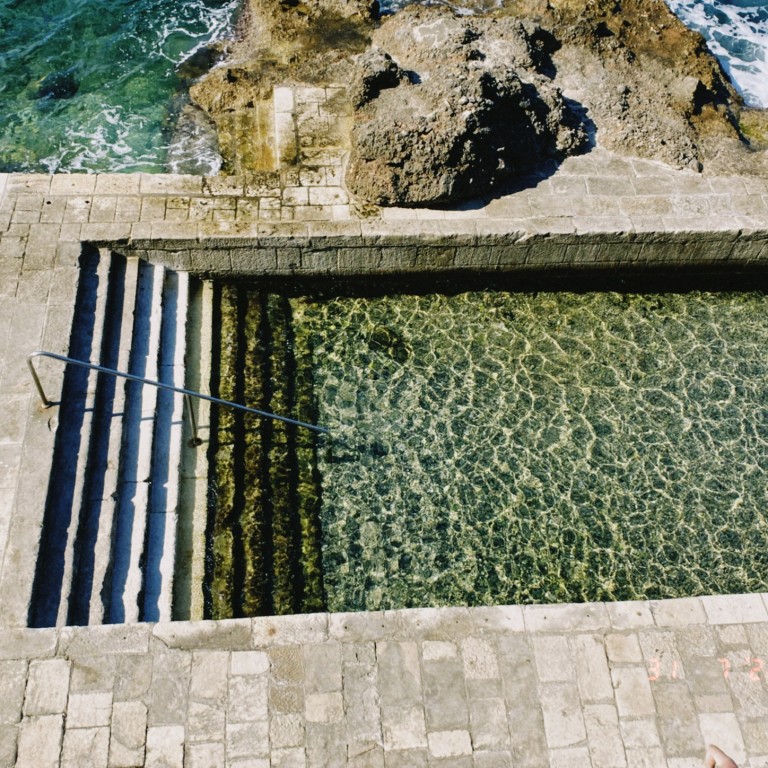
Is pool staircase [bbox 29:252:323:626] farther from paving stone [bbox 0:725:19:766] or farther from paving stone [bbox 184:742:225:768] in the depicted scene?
paving stone [bbox 184:742:225:768]

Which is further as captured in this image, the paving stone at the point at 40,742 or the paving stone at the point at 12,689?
the paving stone at the point at 12,689

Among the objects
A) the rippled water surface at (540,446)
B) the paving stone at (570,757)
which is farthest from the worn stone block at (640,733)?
the rippled water surface at (540,446)

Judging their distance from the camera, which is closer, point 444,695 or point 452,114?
point 444,695

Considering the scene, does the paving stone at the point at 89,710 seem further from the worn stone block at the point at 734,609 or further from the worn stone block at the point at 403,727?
the worn stone block at the point at 734,609

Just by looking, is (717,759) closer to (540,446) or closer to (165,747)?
(540,446)

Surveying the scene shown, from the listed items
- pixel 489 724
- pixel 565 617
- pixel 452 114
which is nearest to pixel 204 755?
pixel 489 724

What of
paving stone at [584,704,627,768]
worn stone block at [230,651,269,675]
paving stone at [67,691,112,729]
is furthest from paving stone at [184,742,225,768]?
paving stone at [584,704,627,768]
